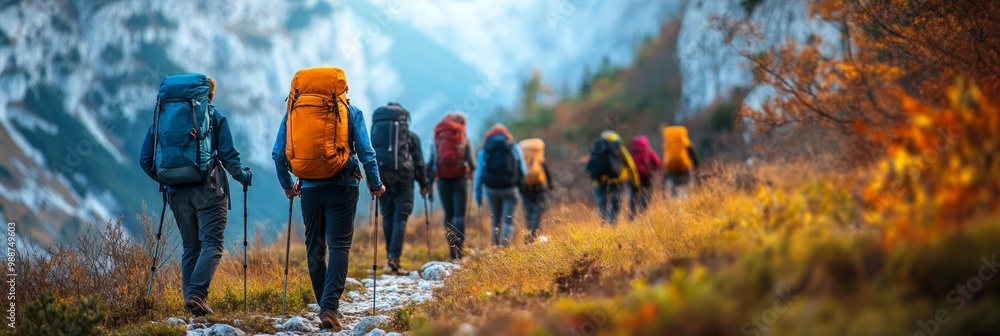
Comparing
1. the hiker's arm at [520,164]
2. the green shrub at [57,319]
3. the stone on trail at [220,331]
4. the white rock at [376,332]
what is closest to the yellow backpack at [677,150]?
the hiker's arm at [520,164]

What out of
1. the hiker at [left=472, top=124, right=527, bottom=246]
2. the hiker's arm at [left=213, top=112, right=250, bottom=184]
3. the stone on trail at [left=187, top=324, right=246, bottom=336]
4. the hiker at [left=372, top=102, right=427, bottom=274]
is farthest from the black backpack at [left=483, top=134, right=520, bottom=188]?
the stone on trail at [left=187, top=324, right=246, bottom=336]

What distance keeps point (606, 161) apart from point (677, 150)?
6.52 ft

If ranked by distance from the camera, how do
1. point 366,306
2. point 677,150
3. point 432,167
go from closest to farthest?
point 366,306, point 432,167, point 677,150

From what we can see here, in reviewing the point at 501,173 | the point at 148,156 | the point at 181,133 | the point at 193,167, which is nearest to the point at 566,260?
the point at 193,167

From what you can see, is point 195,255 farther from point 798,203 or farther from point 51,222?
point 51,222

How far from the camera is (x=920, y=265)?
3.10m

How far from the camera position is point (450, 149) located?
35.1 ft

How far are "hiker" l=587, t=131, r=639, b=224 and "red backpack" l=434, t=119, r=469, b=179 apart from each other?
7.83ft

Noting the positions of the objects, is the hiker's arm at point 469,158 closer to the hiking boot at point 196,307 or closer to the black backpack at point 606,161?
the black backpack at point 606,161

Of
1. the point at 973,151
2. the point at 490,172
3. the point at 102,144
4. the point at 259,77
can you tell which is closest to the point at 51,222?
the point at 102,144

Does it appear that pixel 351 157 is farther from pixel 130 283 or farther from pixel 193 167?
pixel 130 283

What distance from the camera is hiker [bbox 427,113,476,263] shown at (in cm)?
1070

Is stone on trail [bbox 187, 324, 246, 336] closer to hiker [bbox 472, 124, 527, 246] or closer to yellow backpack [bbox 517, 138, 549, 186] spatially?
hiker [bbox 472, 124, 527, 246]

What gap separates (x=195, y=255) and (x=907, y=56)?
7.04 metres
